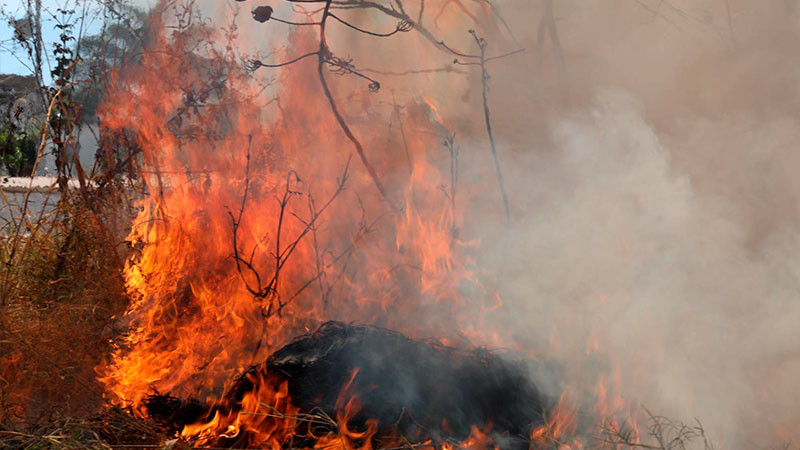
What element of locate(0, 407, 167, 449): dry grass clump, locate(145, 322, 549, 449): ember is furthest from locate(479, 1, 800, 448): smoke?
locate(0, 407, 167, 449): dry grass clump

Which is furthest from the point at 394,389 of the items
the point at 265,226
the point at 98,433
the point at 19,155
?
the point at 19,155

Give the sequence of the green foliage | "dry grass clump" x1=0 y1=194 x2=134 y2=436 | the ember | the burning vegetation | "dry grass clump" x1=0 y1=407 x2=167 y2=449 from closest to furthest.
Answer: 1. "dry grass clump" x1=0 y1=407 x2=167 y2=449
2. the ember
3. the burning vegetation
4. "dry grass clump" x1=0 y1=194 x2=134 y2=436
5. the green foliage

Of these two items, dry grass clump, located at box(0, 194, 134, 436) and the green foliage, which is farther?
the green foliage

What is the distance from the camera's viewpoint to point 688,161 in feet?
14.4

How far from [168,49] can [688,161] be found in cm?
384

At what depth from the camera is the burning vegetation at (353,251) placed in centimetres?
305

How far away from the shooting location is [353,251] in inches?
173

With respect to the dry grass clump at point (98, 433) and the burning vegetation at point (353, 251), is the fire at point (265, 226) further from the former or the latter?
the dry grass clump at point (98, 433)

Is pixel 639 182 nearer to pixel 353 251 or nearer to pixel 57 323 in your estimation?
pixel 353 251

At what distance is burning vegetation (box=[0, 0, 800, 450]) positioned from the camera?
3.05 metres

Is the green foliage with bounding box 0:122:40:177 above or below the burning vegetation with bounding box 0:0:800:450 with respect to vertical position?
above

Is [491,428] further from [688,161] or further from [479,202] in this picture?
[688,161]

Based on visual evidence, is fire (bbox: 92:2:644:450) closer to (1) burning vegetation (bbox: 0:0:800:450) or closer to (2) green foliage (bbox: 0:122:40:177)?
(1) burning vegetation (bbox: 0:0:800:450)

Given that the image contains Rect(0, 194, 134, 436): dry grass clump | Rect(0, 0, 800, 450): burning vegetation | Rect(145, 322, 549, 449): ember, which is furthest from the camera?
Rect(0, 194, 134, 436): dry grass clump
